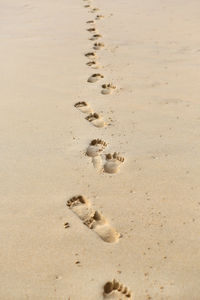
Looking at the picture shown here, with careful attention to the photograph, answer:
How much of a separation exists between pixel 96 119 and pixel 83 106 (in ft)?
0.72

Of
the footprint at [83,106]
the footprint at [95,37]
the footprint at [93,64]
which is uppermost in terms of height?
the footprint at [95,37]

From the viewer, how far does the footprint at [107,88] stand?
9.41 ft

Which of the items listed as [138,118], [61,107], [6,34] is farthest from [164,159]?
[6,34]

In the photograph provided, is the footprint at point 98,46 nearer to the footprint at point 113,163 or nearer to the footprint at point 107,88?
the footprint at point 107,88

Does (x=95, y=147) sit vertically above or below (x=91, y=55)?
below

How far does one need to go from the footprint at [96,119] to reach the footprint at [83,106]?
8 centimetres

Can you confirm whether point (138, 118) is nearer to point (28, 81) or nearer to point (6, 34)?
point (28, 81)

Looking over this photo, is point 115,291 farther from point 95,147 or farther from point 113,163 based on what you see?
point 95,147

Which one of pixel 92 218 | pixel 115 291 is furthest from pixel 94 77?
pixel 115 291

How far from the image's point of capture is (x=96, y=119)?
2520 millimetres

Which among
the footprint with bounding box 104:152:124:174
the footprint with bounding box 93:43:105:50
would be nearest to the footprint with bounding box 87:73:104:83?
the footprint with bounding box 93:43:105:50

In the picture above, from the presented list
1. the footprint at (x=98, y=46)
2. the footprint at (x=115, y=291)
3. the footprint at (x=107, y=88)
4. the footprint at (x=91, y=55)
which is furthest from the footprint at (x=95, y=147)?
the footprint at (x=98, y=46)

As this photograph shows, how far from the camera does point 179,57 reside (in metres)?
3.41

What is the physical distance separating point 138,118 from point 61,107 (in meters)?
0.56
